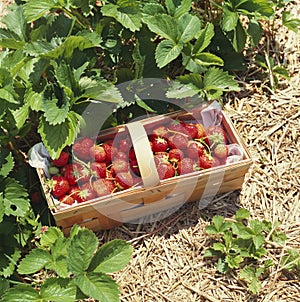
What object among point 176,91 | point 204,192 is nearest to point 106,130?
point 176,91

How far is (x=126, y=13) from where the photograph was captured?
2373mm

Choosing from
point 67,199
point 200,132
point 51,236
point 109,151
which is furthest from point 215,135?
point 51,236

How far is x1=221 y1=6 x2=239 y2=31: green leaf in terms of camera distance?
7.99 ft

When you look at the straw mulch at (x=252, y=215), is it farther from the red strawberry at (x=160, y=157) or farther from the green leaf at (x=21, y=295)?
the green leaf at (x=21, y=295)

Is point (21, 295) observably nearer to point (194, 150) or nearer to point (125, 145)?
point (125, 145)

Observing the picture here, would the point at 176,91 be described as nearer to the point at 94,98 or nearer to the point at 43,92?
the point at 94,98

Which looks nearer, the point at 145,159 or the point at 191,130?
the point at 145,159

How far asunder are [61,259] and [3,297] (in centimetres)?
24

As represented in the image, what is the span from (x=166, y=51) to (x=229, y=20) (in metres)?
0.31

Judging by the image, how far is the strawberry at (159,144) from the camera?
2.34 meters

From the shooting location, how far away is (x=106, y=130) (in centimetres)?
239

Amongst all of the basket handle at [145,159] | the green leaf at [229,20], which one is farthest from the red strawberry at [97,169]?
the green leaf at [229,20]

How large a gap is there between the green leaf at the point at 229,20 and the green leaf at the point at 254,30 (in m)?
0.16

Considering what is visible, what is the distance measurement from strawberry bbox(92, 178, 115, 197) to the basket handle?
174 millimetres
